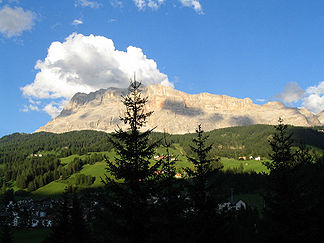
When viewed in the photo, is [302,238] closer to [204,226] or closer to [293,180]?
[293,180]

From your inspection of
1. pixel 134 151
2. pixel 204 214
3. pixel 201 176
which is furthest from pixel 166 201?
pixel 134 151

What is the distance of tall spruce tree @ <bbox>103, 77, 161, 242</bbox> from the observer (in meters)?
15.0

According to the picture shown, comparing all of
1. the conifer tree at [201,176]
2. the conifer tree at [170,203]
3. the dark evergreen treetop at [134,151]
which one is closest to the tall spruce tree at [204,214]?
the conifer tree at [201,176]

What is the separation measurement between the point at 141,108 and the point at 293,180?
47.3 feet

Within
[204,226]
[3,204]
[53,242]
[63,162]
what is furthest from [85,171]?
[204,226]

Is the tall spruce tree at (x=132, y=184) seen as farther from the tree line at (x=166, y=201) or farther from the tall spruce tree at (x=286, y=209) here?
the tall spruce tree at (x=286, y=209)

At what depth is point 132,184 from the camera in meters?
16.1

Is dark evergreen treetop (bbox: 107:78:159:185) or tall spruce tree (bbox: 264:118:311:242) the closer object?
dark evergreen treetop (bbox: 107:78:159:185)

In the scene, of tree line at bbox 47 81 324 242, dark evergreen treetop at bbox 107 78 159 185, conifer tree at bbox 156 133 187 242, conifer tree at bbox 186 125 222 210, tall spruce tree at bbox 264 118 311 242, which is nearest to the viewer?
tree line at bbox 47 81 324 242

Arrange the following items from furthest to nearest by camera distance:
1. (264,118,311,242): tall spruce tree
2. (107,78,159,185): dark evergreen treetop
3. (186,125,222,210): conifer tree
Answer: (186,125,222,210): conifer tree, (264,118,311,242): tall spruce tree, (107,78,159,185): dark evergreen treetop

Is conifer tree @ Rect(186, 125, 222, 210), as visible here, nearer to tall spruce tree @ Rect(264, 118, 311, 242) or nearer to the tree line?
the tree line

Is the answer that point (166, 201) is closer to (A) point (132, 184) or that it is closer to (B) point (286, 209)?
(A) point (132, 184)

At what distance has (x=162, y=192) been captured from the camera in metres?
16.9

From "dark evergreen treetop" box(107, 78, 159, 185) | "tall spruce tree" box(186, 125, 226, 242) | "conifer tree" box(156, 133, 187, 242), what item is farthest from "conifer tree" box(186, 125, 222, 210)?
"dark evergreen treetop" box(107, 78, 159, 185)
